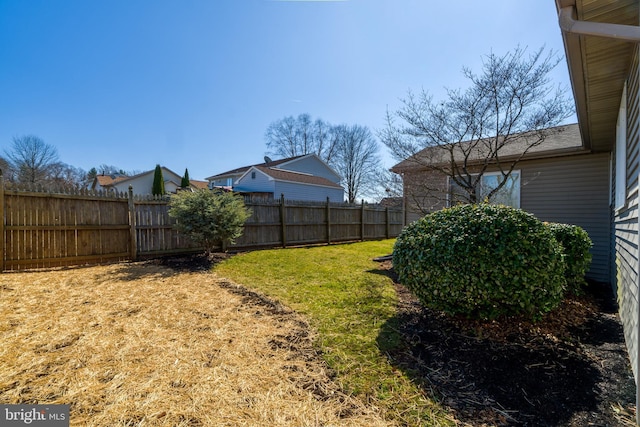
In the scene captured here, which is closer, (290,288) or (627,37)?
(627,37)

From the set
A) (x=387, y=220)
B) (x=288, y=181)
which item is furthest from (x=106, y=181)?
(x=387, y=220)

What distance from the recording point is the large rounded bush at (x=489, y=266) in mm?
2869

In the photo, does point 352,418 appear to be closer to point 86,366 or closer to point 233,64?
point 86,366

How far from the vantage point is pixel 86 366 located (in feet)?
7.95

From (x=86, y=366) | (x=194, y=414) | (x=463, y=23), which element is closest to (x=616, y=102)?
(x=463, y=23)

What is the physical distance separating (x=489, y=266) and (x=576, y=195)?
6.27 m

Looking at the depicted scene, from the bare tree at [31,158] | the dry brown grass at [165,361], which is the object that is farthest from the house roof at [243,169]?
the dry brown grass at [165,361]

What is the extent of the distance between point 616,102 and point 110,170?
48.2m

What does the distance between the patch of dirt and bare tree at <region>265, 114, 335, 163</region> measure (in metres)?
32.7

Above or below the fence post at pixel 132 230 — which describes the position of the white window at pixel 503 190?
above

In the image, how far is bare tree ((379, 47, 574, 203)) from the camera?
19.2 ft

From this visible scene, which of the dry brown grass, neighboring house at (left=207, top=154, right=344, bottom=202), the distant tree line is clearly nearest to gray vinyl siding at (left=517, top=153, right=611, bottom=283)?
the dry brown grass

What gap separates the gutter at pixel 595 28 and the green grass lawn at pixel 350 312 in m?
3.15

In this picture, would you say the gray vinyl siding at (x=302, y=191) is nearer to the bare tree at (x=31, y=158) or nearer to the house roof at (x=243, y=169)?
the house roof at (x=243, y=169)
